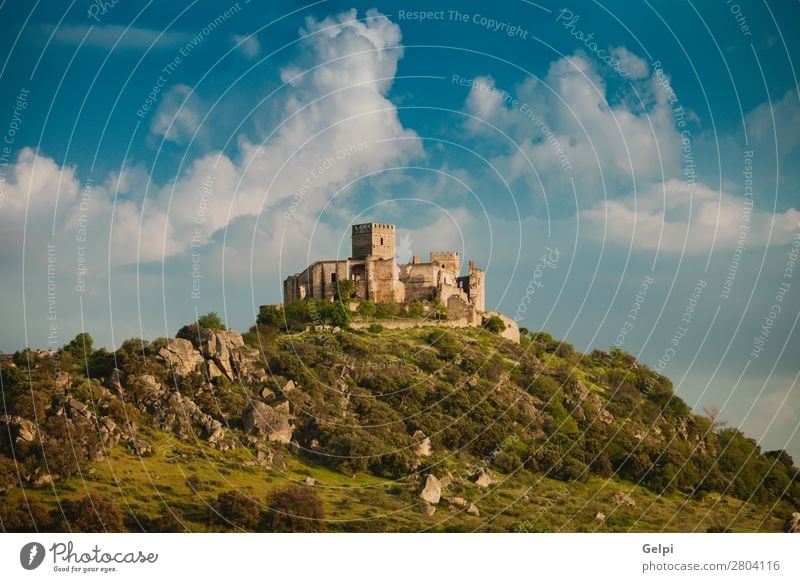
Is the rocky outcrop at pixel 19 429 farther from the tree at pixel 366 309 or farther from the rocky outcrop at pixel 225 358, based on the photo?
the tree at pixel 366 309

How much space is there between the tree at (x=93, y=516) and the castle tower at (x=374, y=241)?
4145cm

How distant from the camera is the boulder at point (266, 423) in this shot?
5158cm

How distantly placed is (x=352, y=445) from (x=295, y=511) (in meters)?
9.40

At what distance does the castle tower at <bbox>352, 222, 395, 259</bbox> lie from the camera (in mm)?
79250

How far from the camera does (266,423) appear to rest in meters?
52.0

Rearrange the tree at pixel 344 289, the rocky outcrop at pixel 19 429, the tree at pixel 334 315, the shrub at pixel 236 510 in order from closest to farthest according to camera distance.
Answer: the shrub at pixel 236 510 < the rocky outcrop at pixel 19 429 < the tree at pixel 334 315 < the tree at pixel 344 289

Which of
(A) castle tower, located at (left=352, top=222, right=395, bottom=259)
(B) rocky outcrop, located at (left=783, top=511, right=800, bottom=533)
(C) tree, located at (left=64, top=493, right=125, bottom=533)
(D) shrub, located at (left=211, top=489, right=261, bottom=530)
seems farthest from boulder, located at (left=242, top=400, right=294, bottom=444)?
(A) castle tower, located at (left=352, top=222, right=395, bottom=259)

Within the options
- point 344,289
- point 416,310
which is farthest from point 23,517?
point 416,310

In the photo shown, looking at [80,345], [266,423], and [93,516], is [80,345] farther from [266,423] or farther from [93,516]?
[93,516]

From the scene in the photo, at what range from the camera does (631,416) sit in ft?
220

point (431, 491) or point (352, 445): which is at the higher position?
point (352, 445)

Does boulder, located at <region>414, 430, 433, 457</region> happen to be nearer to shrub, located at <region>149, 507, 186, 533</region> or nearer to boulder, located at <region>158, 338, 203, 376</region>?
boulder, located at <region>158, 338, 203, 376</region>

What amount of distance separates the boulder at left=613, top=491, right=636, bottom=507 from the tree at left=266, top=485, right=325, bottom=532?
644 inches

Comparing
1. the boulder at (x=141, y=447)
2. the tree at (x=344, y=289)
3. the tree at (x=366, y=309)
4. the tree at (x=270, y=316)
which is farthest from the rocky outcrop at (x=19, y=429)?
the tree at (x=344, y=289)
